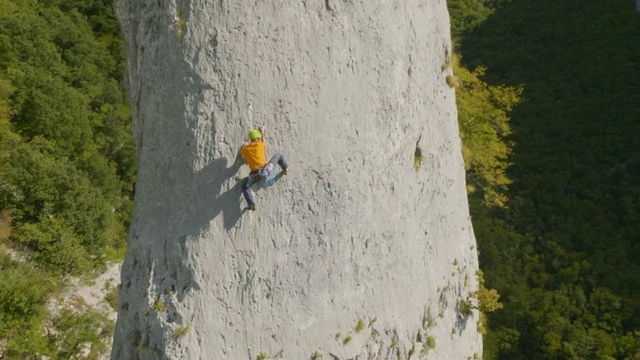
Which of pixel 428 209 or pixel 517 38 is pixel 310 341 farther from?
pixel 517 38

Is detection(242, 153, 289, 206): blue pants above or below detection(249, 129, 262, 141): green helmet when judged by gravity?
below

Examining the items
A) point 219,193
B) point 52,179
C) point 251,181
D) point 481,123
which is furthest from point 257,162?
point 481,123

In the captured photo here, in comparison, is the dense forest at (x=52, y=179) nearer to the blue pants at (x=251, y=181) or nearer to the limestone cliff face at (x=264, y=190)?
the limestone cliff face at (x=264, y=190)

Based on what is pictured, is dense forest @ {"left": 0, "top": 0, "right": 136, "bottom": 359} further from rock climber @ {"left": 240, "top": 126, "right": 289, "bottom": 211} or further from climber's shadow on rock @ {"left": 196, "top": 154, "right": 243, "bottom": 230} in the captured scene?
A: rock climber @ {"left": 240, "top": 126, "right": 289, "bottom": 211}

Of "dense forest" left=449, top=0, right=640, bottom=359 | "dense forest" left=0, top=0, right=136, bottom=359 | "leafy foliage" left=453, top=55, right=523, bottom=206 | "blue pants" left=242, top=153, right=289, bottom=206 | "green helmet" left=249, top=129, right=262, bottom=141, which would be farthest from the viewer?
"dense forest" left=449, top=0, right=640, bottom=359

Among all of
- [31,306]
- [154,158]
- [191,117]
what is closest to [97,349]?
[31,306]

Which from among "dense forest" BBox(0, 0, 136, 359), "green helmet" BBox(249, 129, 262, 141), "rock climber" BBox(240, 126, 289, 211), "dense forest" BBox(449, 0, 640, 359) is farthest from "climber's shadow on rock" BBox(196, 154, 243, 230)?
"dense forest" BBox(449, 0, 640, 359)

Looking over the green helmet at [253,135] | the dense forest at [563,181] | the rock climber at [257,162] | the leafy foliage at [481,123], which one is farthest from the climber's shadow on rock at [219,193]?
the dense forest at [563,181]
